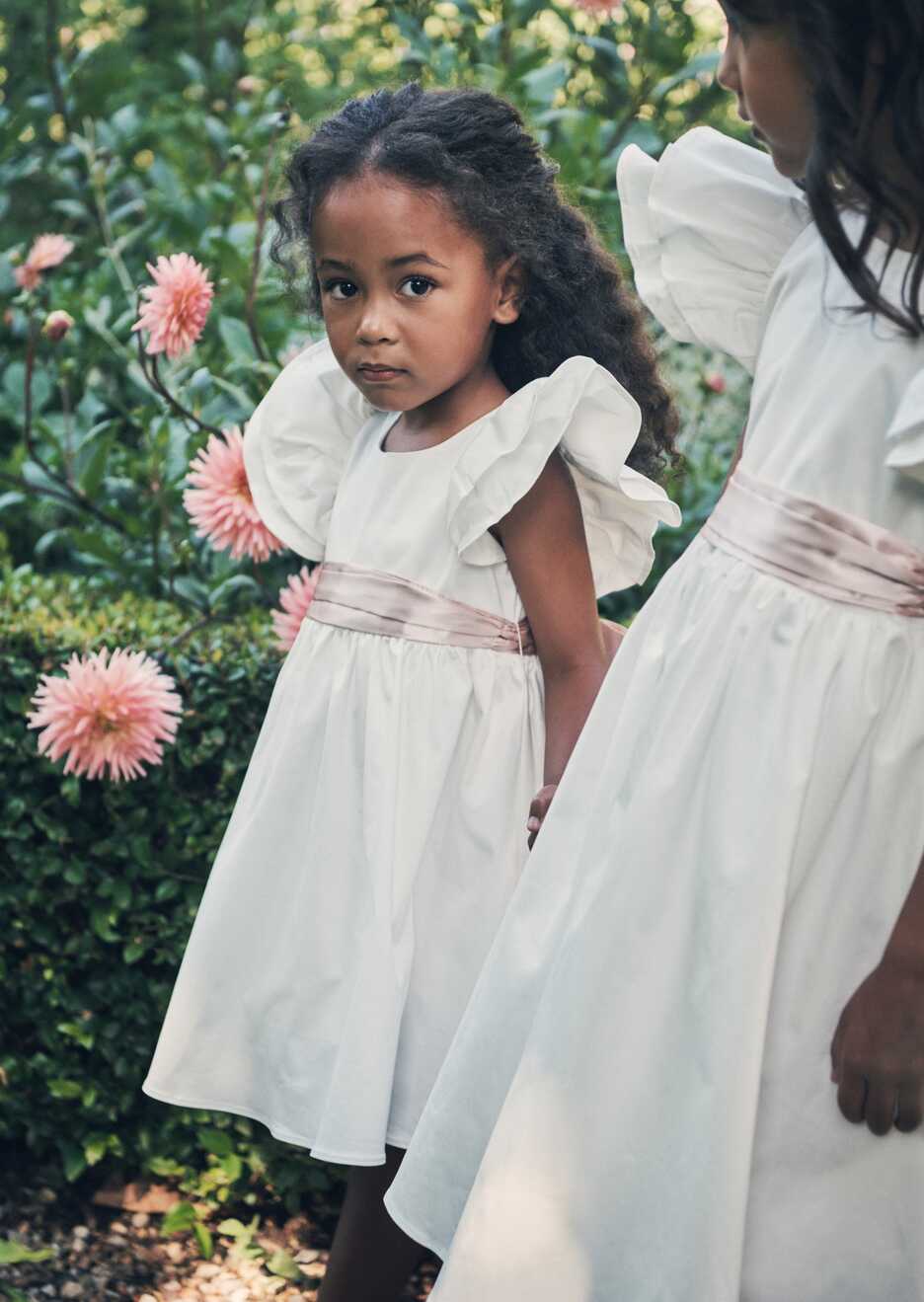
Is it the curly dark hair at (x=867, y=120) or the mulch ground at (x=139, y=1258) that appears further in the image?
the mulch ground at (x=139, y=1258)

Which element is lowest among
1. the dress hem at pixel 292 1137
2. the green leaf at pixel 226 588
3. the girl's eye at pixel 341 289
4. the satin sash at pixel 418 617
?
the dress hem at pixel 292 1137

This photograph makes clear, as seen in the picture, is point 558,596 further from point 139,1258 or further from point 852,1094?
point 139,1258

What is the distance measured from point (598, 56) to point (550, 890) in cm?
276

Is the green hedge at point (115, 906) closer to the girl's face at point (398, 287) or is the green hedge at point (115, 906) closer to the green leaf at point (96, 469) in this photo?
the green leaf at point (96, 469)

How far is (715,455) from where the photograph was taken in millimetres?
3680

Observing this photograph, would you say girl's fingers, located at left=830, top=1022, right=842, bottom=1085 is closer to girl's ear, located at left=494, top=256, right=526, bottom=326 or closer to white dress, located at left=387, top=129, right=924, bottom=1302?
white dress, located at left=387, top=129, right=924, bottom=1302

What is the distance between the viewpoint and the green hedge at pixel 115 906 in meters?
2.44

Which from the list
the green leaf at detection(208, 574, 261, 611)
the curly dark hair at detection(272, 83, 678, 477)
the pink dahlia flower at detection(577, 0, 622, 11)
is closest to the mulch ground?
the green leaf at detection(208, 574, 261, 611)

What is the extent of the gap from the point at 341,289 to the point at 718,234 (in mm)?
480

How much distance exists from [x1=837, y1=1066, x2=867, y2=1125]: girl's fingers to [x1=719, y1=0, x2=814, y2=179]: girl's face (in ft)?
2.71

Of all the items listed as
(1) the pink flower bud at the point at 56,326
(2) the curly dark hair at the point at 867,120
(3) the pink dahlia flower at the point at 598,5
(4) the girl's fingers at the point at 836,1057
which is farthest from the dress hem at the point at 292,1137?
(3) the pink dahlia flower at the point at 598,5

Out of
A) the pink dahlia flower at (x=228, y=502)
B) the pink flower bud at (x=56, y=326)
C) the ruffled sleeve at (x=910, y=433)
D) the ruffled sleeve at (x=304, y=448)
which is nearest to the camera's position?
the ruffled sleeve at (x=910, y=433)

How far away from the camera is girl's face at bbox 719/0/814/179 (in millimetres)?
1336

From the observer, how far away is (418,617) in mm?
1878
